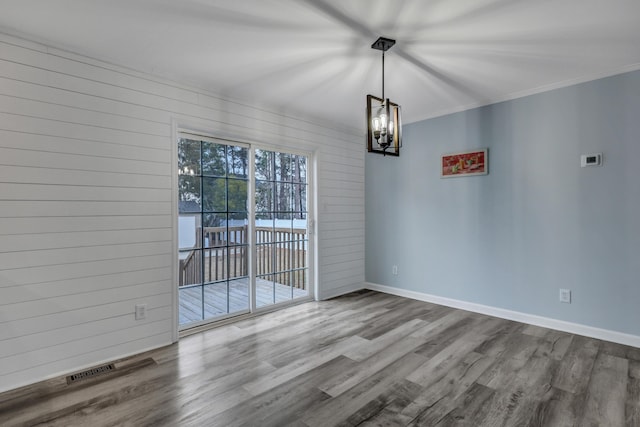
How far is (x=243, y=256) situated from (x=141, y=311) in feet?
3.87

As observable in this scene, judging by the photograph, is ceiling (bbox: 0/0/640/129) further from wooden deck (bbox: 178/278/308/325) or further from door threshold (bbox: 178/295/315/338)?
door threshold (bbox: 178/295/315/338)

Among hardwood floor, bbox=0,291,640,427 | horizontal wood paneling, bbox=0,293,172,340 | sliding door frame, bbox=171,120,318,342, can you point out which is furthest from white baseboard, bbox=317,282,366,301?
horizontal wood paneling, bbox=0,293,172,340

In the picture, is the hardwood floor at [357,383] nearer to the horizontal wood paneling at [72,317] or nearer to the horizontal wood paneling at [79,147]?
the horizontal wood paneling at [72,317]

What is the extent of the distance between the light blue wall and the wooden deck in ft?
6.13

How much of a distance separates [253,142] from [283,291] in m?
1.94

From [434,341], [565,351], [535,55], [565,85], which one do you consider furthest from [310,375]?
[565,85]

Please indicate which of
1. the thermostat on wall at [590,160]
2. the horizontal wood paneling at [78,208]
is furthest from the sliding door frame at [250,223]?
the thermostat on wall at [590,160]

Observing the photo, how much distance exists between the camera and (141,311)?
285cm

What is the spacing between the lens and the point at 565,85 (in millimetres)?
3258

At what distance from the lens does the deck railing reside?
3350mm

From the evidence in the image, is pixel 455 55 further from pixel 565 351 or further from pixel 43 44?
pixel 43 44

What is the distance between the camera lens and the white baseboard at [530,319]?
9.82 feet

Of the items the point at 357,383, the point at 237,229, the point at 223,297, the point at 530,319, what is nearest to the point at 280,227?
the point at 237,229

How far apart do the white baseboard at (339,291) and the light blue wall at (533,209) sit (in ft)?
1.99
